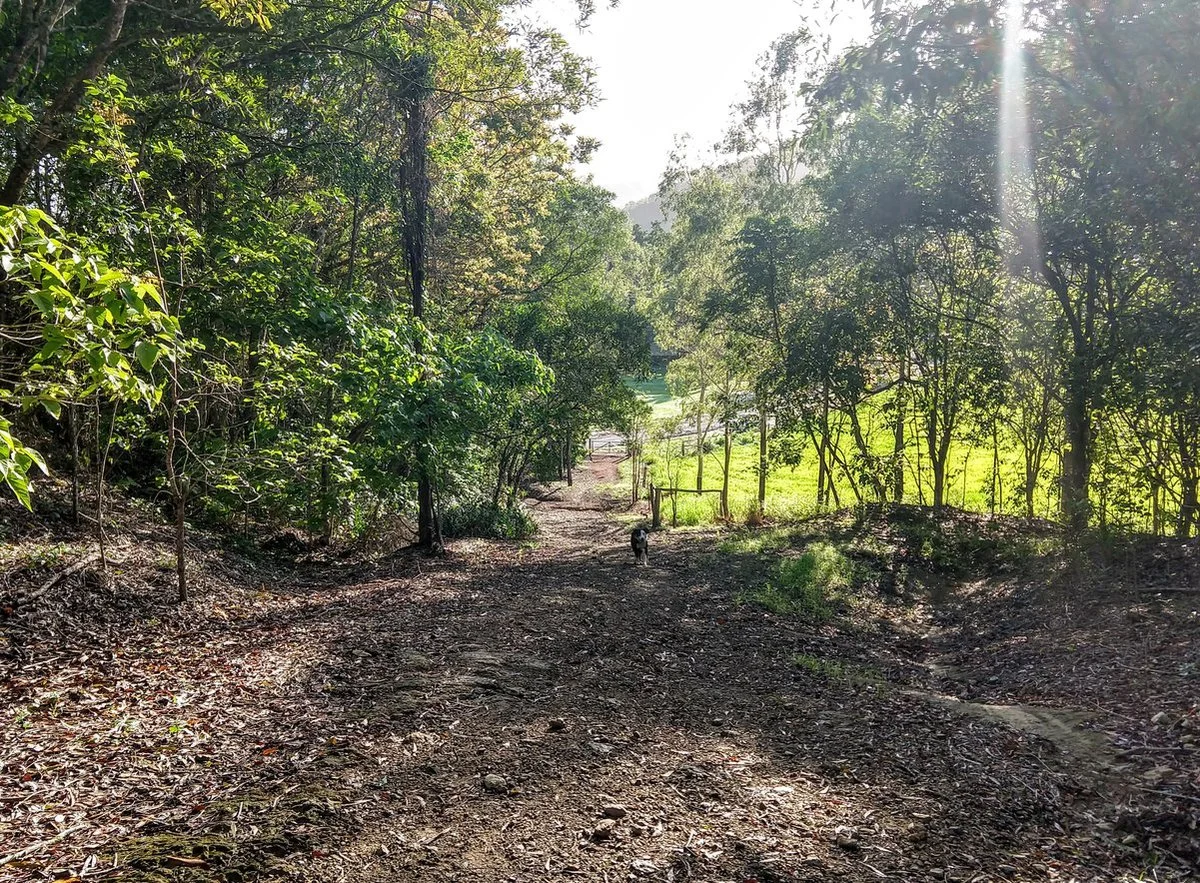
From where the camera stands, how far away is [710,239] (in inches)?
904

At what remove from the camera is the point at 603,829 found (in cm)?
278

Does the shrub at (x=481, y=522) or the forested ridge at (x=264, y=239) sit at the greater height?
the forested ridge at (x=264, y=239)

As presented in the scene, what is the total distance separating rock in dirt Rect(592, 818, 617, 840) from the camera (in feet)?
8.96

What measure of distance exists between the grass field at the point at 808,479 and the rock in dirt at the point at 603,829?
1032cm

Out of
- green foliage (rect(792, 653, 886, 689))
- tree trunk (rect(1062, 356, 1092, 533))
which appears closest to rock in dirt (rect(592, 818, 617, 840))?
green foliage (rect(792, 653, 886, 689))

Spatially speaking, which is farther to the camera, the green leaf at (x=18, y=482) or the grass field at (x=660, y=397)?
the grass field at (x=660, y=397)

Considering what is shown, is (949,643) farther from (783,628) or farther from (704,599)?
(704,599)

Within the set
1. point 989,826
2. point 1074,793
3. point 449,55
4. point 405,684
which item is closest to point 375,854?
point 405,684

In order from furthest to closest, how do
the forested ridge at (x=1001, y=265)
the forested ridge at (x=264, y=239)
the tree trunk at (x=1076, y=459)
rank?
1. the tree trunk at (x=1076, y=459)
2. the forested ridge at (x=1001, y=265)
3. the forested ridge at (x=264, y=239)

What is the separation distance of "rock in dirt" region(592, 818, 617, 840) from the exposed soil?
0.02 meters

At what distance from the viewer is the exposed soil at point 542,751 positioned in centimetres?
257

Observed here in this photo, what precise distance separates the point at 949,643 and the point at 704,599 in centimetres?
259

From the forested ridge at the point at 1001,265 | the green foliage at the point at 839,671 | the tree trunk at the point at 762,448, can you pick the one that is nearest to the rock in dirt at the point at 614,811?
the green foliage at the point at 839,671

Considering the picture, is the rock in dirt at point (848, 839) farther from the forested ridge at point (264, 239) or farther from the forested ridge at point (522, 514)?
the forested ridge at point (264, 239)
